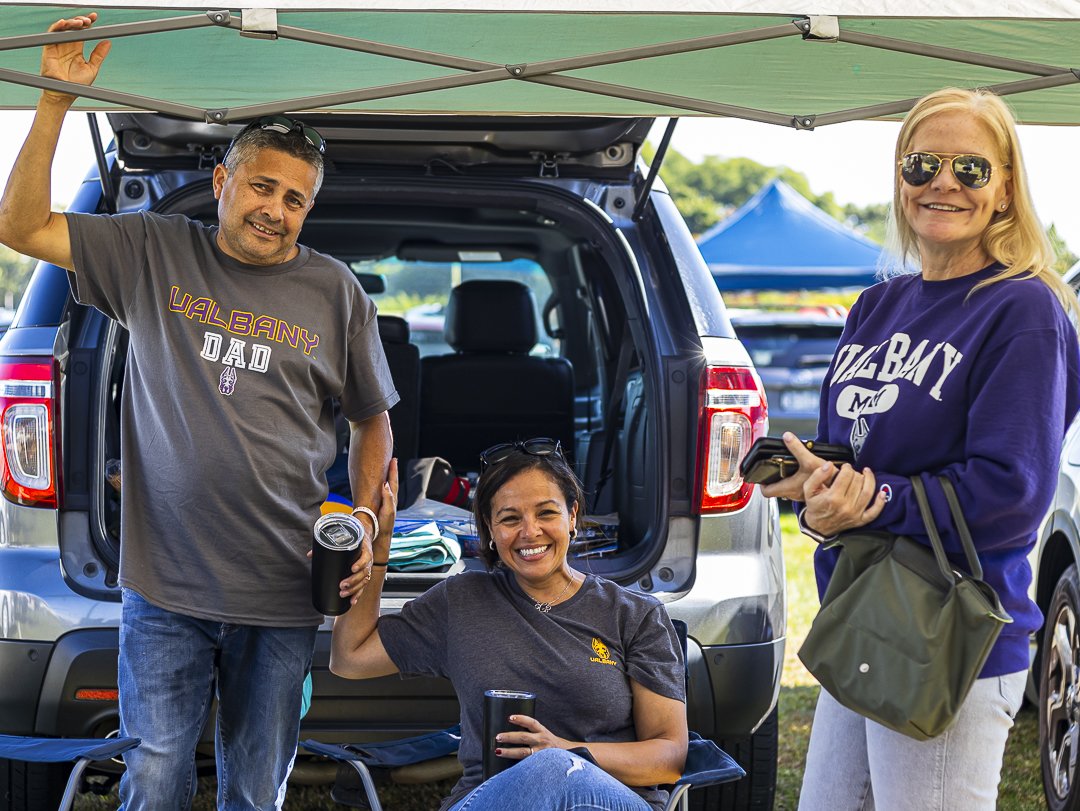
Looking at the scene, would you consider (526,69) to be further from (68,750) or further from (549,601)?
(68,750)

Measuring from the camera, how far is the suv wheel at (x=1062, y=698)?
3.41 m

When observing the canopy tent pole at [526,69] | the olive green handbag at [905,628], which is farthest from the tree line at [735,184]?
the olive green handbag at [905,628]

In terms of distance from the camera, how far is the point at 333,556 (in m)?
2.28

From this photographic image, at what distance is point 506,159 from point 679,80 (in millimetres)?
539

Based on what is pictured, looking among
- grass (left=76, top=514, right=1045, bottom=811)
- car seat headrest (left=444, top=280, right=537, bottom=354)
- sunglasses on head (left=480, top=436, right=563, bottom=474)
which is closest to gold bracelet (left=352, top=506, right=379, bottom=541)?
sunglasses on head (left=480, top=436, right=563, bottom=474)

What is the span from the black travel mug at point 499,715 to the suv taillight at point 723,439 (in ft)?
3.23

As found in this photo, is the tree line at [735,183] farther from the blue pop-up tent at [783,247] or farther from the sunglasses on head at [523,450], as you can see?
the sunglasses on head at [523,450]

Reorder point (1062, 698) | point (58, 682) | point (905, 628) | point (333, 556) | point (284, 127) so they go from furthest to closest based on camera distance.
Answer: point (1062, 698) → point (58, 682) → point (284, 127) → point (333, 556) → point (905, 628)

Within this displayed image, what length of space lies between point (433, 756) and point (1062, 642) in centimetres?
190

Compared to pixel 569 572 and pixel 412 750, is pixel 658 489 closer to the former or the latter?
pixel 569 572

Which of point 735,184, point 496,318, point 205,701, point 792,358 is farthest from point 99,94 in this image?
point 735,184

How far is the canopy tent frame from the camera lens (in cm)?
218

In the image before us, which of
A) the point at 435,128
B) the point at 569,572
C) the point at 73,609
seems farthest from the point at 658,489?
the point at 73,609

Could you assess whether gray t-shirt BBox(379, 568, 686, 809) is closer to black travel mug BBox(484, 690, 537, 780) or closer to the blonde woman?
black travel mug BBox(484, 690, 537, 780)
